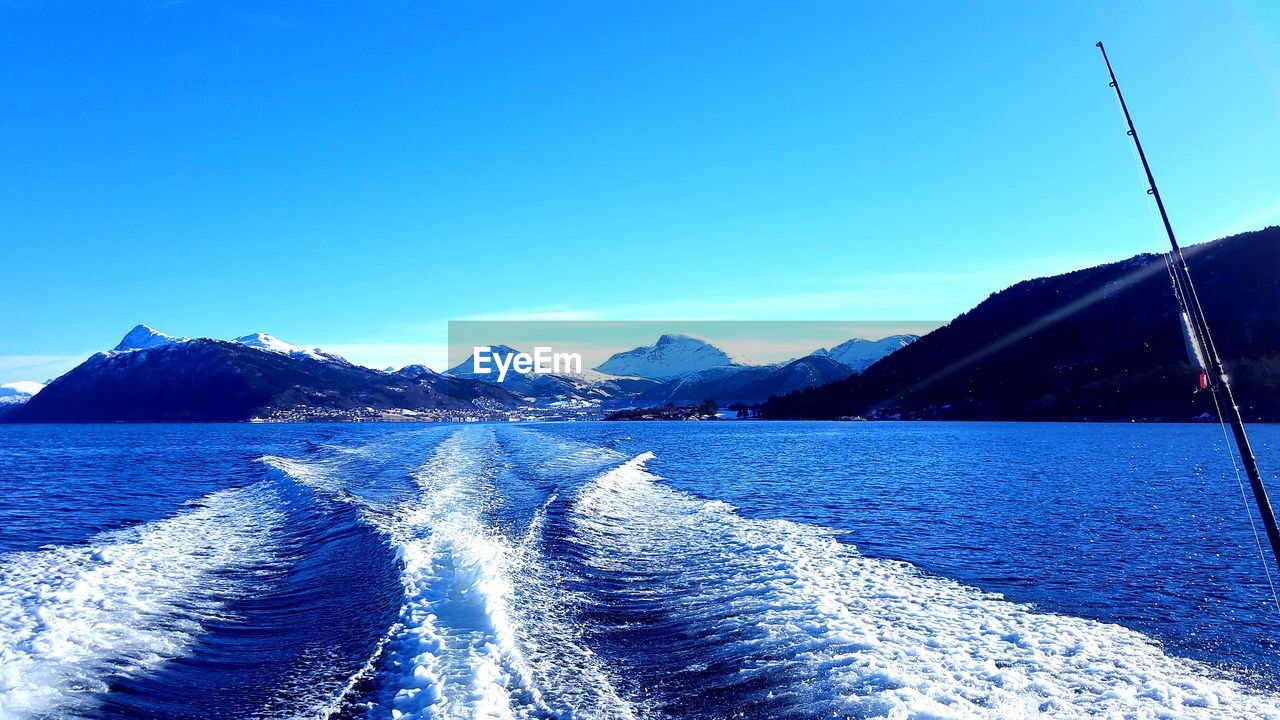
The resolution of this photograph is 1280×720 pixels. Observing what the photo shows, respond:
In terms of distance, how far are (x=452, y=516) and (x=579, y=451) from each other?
36.2 meters

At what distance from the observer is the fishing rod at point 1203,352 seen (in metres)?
8.10

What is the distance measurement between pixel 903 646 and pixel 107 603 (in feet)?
52.9

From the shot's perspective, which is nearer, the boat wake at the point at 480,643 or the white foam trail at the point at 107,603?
the boat wake at the point at 480,643

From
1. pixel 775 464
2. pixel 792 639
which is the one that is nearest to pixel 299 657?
pixel 792 639

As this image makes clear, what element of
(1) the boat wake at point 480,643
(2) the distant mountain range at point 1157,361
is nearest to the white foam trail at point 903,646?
(1) the boat wake at point 480,643

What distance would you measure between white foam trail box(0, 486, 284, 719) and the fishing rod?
50.5 ft

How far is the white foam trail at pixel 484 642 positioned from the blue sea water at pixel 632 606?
0.21ft

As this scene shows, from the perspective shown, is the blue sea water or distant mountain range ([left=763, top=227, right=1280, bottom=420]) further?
distant mountain range ([left=763, top=227, right=1280, bottom=420])

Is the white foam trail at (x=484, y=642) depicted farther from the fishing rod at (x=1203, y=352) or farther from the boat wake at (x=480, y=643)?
the fishing rod at (x=1203, y=352)

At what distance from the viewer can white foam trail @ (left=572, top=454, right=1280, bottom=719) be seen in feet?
32.0

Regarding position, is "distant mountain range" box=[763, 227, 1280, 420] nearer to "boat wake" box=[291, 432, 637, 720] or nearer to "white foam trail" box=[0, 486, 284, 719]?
"boat wake" box=[291, 432, 637, 720]

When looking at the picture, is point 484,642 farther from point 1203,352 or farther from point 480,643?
point 1203,352

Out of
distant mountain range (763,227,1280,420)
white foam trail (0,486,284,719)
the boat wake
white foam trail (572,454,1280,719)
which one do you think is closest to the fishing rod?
white foam trail (572,454,1280,719)

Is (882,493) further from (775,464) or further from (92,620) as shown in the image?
(92,620)
